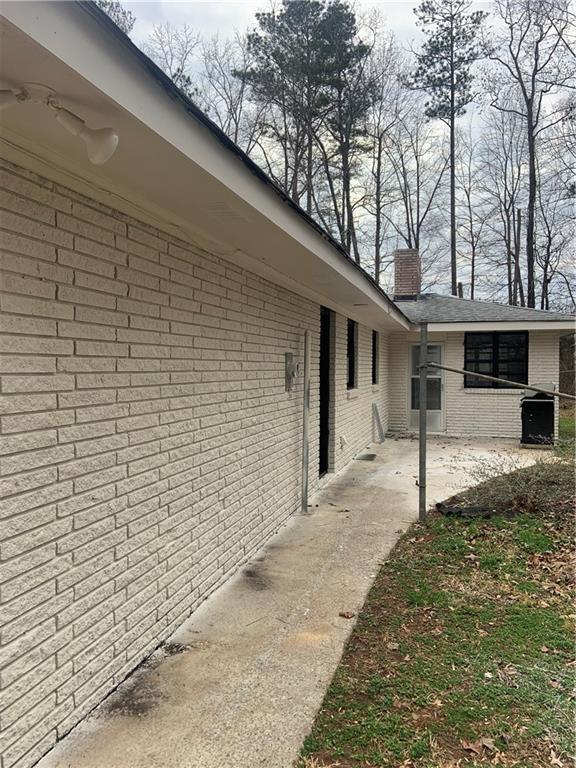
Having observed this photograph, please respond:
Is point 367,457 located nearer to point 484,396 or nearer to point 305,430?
point 305,430

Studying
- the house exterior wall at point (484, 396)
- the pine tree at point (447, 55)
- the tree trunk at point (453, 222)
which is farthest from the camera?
the tree trunk at point (453, 222)

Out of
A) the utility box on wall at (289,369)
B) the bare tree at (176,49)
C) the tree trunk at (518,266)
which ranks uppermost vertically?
the bare tree at (176,49)

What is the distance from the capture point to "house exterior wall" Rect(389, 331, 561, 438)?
11.5 metres

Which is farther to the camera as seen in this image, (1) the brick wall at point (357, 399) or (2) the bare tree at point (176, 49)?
(2) the bare tree at point (176, 49)

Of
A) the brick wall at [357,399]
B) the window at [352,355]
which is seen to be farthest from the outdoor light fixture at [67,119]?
the window at [352,355]

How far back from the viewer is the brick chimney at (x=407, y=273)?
14.6 metres

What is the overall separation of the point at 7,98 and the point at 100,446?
1.50 meters

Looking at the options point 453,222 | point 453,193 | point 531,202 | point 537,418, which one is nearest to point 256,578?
point 537,418

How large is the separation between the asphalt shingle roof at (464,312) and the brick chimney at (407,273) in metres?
0.37

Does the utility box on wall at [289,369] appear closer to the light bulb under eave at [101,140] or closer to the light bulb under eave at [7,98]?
the light bulb under eave at [101,140]

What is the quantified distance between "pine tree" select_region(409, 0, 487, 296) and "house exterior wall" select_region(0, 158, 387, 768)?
17.9m

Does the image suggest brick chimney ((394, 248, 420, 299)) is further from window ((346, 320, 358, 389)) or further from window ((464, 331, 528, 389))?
window ((346, 320, 358, 389))

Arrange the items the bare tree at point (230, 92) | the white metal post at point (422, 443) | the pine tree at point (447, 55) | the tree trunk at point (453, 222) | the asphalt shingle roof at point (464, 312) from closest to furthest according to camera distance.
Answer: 1. the white metal post at point (422, 443)
2. the asphalt shingle roof at point (464, 312)
3. the bare tree at point (230, 92)
4. the pine tree at point (447, 55)
5. the tree trunk at point (453, 222)

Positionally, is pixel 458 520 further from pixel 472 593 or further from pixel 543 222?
pixel 543 222
